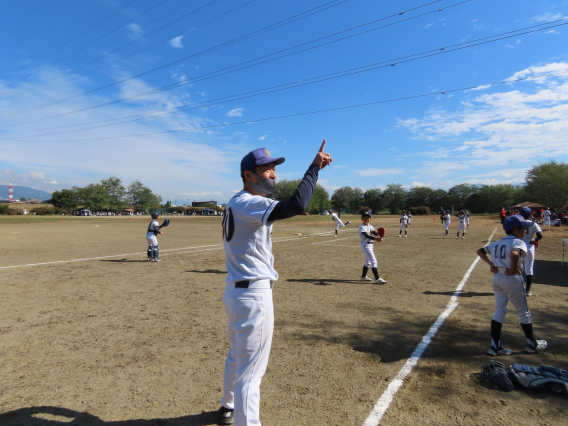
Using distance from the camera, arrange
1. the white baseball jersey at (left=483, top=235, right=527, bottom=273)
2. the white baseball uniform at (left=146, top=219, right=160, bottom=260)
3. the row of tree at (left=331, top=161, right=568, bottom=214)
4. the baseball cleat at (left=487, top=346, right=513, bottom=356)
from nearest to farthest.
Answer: the white baseball jersey at (left=483, top=235, right=527, bottom=273), the baseball cleat at (left=487, top=346, right=513, bottom=356), the white baseball uniform at (left=146, top=219, right=160, bottom=260), the row of tree at (left=331, top=161, right=568, bottom=214)

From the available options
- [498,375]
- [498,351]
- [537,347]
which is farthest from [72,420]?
[537,347]

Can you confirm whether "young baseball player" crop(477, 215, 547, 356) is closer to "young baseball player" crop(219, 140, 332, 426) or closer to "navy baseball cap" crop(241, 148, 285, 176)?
"young baseball player" crop(219, 140, 332, 426)

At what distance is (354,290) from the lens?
8.01 metres

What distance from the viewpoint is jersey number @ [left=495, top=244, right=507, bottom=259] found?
4.27 metres

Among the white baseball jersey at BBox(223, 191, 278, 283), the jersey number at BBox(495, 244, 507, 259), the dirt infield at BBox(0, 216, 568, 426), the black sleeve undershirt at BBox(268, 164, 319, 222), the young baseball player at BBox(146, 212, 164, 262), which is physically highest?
the black sleeve undershirt at BBox(268, 164, 319, 222)

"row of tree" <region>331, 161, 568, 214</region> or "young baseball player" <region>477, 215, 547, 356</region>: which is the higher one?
"row of tree" <region>331, 161, 568, 214</region>

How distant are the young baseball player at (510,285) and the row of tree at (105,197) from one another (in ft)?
429

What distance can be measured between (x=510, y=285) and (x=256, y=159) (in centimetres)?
402

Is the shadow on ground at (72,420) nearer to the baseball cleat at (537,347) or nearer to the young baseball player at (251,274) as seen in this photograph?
the young baseball player at (251,274)

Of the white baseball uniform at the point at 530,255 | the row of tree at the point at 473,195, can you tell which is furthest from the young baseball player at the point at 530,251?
the row of tree at the point at 473,195

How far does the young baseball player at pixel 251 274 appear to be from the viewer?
7.25 feet

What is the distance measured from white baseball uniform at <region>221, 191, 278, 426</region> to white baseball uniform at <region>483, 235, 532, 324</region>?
3.64 meters

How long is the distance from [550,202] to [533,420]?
253 ft

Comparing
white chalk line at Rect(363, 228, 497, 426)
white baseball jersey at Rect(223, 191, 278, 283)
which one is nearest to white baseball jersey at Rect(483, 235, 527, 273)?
white chalk line at Rect(363, 228, 497, 426)
